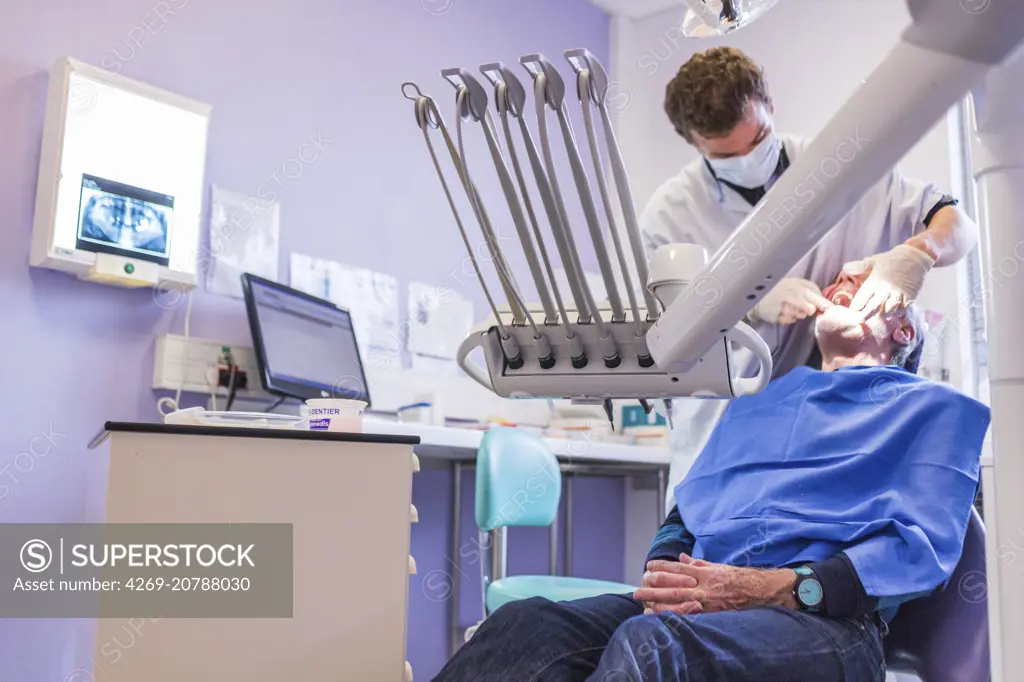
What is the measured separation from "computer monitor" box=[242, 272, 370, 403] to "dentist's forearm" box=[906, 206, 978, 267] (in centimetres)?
146

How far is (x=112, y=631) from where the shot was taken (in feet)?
4.35

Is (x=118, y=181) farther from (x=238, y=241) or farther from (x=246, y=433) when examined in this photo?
(x=246, y=433)

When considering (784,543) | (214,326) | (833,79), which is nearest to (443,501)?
(214,326)

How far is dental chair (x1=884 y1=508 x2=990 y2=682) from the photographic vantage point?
45.3 inches

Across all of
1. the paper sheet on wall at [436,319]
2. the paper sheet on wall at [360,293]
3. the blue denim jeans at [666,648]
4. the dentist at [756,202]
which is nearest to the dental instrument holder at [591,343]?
the blue denim jeans at [666,648]

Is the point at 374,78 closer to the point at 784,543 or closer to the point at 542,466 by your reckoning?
the point at 542,466

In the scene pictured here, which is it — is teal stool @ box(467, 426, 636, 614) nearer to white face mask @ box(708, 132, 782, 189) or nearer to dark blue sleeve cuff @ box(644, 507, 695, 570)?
dark blue sleeve cuff @ box(644, 507, 695, 570)

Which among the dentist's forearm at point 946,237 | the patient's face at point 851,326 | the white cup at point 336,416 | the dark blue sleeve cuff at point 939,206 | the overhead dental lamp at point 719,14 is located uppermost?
the overhead dental lamp at point 719,14

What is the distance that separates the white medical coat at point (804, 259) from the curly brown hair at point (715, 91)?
0.14 m

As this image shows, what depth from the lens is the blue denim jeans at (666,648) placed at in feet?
3.12

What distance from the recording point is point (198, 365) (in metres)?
2.30

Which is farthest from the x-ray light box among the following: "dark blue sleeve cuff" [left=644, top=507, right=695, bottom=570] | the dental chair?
the dental chair

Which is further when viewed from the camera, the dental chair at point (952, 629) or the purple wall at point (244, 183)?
the purple wall at point (244, 183)

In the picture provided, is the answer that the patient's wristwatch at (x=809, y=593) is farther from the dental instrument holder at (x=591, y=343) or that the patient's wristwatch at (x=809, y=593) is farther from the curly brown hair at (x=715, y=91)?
the curly brown hair at (x=715, y=91)
